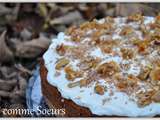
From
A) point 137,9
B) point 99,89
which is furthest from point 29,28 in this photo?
point 99,89

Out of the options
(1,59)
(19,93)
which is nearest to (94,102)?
(19,93)

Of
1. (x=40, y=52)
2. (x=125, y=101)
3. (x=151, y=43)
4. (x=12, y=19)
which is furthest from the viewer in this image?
(x=12, y=19)

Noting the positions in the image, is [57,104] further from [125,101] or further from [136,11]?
[136,11]

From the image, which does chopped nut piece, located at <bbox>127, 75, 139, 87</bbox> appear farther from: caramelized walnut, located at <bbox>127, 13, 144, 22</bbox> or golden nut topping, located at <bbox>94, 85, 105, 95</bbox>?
caramelized walnut, located at <bbox>127, 13, 144, 22</bbox>

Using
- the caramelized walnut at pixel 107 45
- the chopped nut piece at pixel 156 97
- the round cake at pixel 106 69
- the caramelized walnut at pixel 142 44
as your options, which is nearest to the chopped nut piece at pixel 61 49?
the round cake at pixel 106 69

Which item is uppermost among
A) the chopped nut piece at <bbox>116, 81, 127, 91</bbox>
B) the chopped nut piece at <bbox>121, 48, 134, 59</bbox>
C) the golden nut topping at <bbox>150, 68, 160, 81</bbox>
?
the chopped nut piece at <bbox>121, 48, 134, 59</bbox>

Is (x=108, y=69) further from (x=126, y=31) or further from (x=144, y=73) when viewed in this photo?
(x=126, y=31)

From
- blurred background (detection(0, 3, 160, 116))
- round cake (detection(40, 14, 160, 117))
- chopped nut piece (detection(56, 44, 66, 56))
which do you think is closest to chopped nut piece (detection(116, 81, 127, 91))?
round cake (detection(40, 14, 160, 117))

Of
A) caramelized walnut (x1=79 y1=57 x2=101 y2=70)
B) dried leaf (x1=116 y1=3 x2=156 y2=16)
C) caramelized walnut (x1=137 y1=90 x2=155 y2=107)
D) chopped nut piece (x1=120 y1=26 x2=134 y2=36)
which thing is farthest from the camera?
dried leaf (x1=116 y1=3 x2=156 y2=16)
